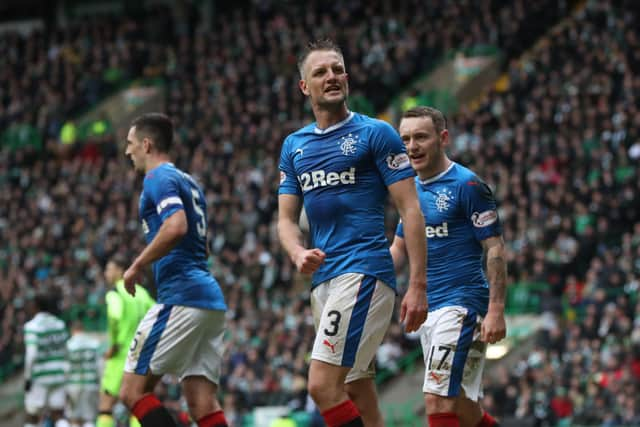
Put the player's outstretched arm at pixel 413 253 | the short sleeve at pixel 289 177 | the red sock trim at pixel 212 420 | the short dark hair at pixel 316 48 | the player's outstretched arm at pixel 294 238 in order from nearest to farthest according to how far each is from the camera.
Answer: the player's outstretched arm at pixel 294 238
the player's outstretched arm at pixel 413 253
the short dark hair at pixel 316 48
the short sleeve at pixel 289 177
the red sock trim at pixel 212 420

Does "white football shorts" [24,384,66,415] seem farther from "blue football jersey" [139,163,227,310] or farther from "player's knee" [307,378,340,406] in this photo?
"player's knee" [307,378,340,406]

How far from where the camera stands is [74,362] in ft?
47.8

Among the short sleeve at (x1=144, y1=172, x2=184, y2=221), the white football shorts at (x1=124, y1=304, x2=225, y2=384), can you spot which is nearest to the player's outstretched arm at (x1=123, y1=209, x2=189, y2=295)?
the short sleeve at (x1=144, y1=172, x2=184, y2=221)

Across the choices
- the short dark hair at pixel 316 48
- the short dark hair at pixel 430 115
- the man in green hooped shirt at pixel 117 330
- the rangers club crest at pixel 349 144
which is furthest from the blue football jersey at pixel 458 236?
the man in green hooped shirt at pixel 117 330

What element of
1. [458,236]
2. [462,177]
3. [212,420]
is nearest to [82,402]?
[212,420]

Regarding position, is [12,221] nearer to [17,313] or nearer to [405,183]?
[17,313]

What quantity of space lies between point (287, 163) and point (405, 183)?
2.70 feet

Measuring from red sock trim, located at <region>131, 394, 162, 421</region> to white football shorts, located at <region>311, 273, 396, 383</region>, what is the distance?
158 centimetres

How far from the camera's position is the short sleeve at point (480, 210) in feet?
26.0

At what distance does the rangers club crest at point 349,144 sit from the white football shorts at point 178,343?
1848mm

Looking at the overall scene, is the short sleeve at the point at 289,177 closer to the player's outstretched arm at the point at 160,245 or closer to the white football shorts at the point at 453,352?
the player's outstretched arm at the point at 160,245

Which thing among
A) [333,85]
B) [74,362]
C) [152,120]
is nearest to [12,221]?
[74,362]

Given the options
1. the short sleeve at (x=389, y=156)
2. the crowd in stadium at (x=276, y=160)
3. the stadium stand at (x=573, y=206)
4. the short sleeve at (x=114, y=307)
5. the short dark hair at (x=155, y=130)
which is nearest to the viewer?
the short sleeve at (x=389, y=156)

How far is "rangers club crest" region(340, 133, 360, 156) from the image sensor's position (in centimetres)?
691
